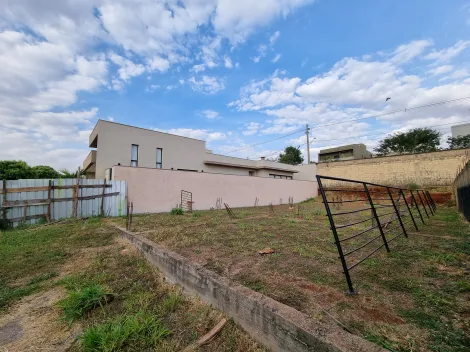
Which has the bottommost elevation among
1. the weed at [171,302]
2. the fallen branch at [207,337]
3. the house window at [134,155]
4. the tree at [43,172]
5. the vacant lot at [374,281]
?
the weed at [171,302]

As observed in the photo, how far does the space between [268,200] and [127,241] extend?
44.9ft

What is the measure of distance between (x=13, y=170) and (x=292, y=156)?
3215cm

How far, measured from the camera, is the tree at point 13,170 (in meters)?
13.5

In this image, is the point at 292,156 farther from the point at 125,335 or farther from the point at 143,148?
the point at 125,335

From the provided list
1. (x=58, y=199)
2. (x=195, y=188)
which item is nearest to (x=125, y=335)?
(x=58, y=199)

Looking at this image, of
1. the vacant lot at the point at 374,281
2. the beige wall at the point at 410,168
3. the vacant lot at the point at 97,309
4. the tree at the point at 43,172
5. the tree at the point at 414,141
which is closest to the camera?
the vacant lot at the point at 374,281

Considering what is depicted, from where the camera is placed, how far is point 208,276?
222 cm

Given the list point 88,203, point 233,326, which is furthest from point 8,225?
point 233,326

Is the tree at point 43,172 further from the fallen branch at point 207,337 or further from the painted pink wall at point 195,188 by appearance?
the fallen branch at point 207,337

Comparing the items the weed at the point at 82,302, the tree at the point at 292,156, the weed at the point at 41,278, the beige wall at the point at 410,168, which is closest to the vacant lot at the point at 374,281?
the weed at the point at 82,302

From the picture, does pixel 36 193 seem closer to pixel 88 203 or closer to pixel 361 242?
pixel 88 203

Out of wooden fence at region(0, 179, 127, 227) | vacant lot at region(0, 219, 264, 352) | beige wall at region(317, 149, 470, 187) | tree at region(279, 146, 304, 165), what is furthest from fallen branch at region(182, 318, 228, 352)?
tree at region(279, 146, 304, 165)

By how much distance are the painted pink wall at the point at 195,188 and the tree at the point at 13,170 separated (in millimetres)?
9603

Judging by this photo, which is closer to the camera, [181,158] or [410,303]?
[410,303]
